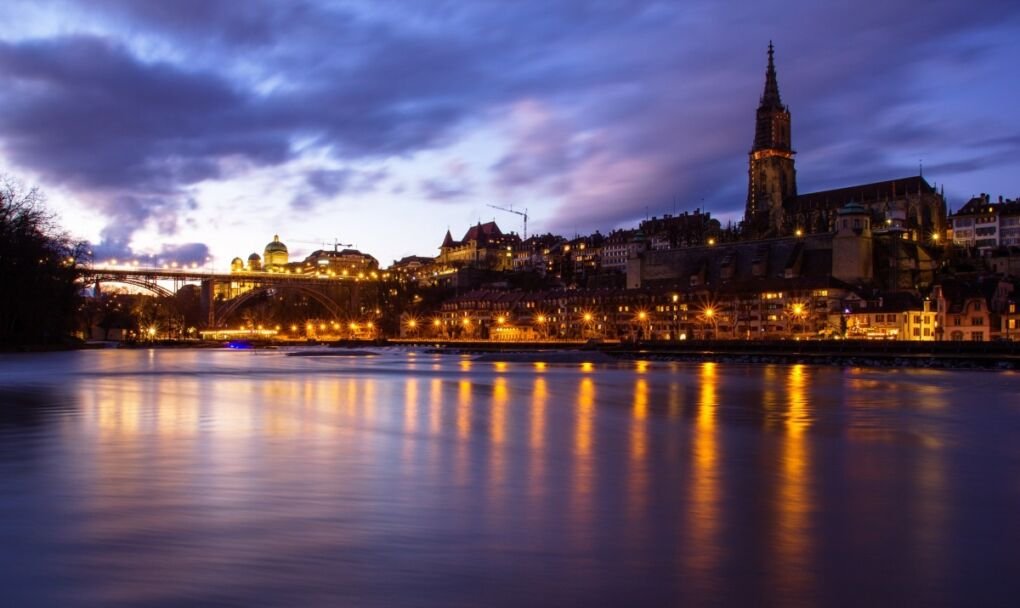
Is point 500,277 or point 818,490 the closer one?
point 818,490

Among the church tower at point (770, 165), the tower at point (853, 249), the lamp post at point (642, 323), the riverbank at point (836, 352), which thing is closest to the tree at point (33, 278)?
the riverbank at point (836, 352)

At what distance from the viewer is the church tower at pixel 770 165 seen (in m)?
160

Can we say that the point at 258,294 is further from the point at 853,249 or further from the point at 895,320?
the point at 895,320

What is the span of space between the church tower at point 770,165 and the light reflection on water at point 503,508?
144643 millimetres

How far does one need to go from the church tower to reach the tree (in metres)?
120

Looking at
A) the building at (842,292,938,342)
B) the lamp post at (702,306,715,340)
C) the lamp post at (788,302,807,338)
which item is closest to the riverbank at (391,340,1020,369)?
the building at (842,292,938,342)

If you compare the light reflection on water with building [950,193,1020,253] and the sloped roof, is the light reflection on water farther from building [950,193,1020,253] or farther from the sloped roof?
the sloped roof

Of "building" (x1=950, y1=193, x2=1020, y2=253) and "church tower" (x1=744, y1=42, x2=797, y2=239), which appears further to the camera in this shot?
"church tower" (x1=744, y1=42, x2=797, y2=239)

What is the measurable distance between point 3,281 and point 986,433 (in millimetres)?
60045

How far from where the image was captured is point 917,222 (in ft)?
430

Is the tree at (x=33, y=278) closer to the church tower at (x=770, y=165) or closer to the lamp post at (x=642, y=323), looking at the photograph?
the lamp post at (x=642, y=323)

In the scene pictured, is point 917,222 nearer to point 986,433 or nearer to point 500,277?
point 500,277

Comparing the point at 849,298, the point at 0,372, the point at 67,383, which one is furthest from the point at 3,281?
the point at 849,298

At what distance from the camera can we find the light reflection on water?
687cm
